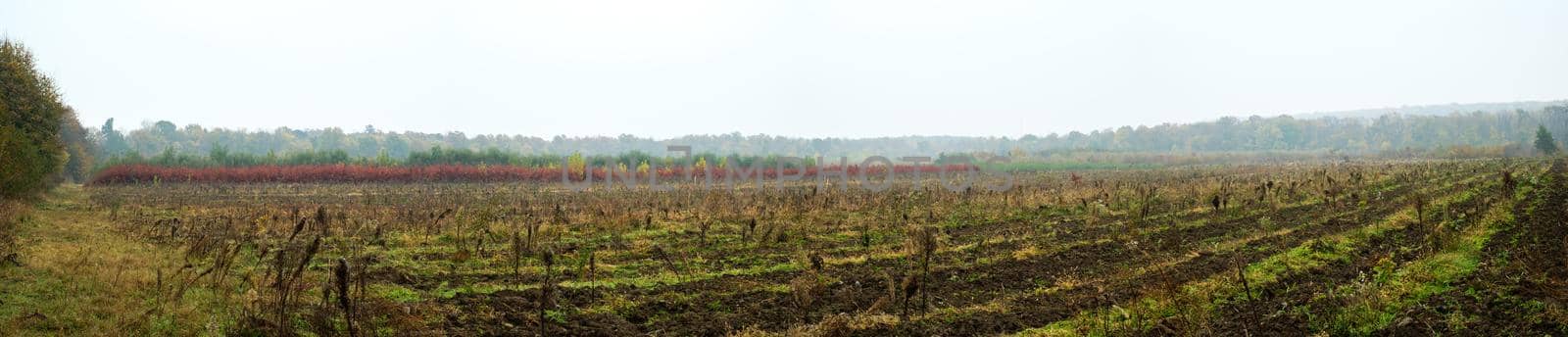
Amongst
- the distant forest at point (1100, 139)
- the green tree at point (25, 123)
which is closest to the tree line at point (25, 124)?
the green tree at point (25, 123)

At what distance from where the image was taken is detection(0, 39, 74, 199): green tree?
19.9 m

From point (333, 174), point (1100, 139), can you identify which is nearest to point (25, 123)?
point (333, 174)

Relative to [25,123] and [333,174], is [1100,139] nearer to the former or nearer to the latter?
[333,174]

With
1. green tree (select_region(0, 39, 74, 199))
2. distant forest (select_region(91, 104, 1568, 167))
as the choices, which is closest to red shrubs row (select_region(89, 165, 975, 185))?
green tree (select_region(0, 39, 74, 199))

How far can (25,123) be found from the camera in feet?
78.3

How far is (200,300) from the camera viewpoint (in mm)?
7980

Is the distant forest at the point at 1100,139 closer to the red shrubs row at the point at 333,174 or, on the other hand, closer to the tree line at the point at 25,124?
the red shrubs row at the point at 333,174

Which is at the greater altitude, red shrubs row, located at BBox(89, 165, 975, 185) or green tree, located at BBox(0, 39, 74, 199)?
green tree, located at BBox(0, 39, 74, 199)

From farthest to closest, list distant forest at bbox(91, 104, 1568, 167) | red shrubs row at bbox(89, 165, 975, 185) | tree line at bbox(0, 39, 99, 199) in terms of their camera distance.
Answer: distant forest at bbox(91, 104, 1568, 167) < red shrubs row at bbox(89, 165, 975, 185) < tree line at bbox(0, 39, 99, 199)

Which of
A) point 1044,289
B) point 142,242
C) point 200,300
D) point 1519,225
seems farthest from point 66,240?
point 1519,225

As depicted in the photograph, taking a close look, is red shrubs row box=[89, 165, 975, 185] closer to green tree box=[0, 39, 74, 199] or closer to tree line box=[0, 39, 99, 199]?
tree line box=[0, 39, 99, 199]

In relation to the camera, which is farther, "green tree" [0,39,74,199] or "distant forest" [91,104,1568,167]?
"distant forest" [91,104,1568,167]

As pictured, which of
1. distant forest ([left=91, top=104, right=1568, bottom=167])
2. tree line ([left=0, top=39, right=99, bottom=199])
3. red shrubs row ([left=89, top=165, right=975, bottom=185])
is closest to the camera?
tree line ([left=0, top=39, right=99, bottom=199])

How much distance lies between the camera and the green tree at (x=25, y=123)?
19891 millimetres
